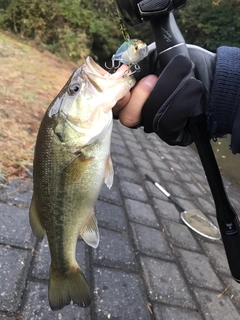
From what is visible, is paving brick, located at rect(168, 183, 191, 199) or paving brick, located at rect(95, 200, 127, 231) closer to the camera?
paving brick, located at rect(95, 200, 127, 231)

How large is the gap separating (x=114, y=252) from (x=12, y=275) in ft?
2.83

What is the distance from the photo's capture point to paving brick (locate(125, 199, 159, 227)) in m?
3.59

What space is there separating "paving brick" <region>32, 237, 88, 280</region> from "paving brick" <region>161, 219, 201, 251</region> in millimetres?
1020

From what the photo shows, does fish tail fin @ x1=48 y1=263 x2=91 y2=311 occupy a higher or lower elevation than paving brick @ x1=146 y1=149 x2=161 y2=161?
higher

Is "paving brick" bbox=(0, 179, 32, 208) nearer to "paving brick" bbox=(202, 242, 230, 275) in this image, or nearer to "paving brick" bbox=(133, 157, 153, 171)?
"paving brick" bbox=(202, 242, 230, 275)

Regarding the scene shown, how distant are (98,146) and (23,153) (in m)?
2.36

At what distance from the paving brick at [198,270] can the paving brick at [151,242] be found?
0.44ft

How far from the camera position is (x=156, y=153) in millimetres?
6395

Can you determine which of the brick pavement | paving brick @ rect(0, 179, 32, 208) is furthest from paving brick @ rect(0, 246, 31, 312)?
paving brick @ rect(0, 179, 32, 208)

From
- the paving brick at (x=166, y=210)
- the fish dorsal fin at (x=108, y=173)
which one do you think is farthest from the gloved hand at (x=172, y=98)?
the paving brick at (x=166, y=210)

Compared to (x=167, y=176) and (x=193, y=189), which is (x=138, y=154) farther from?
(x=193, y=189)

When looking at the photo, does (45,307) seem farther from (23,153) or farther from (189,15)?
(189,15)

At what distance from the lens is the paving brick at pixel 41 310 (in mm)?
2133

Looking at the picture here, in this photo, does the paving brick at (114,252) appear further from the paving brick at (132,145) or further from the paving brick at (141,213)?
the paving brick at (132,145)
